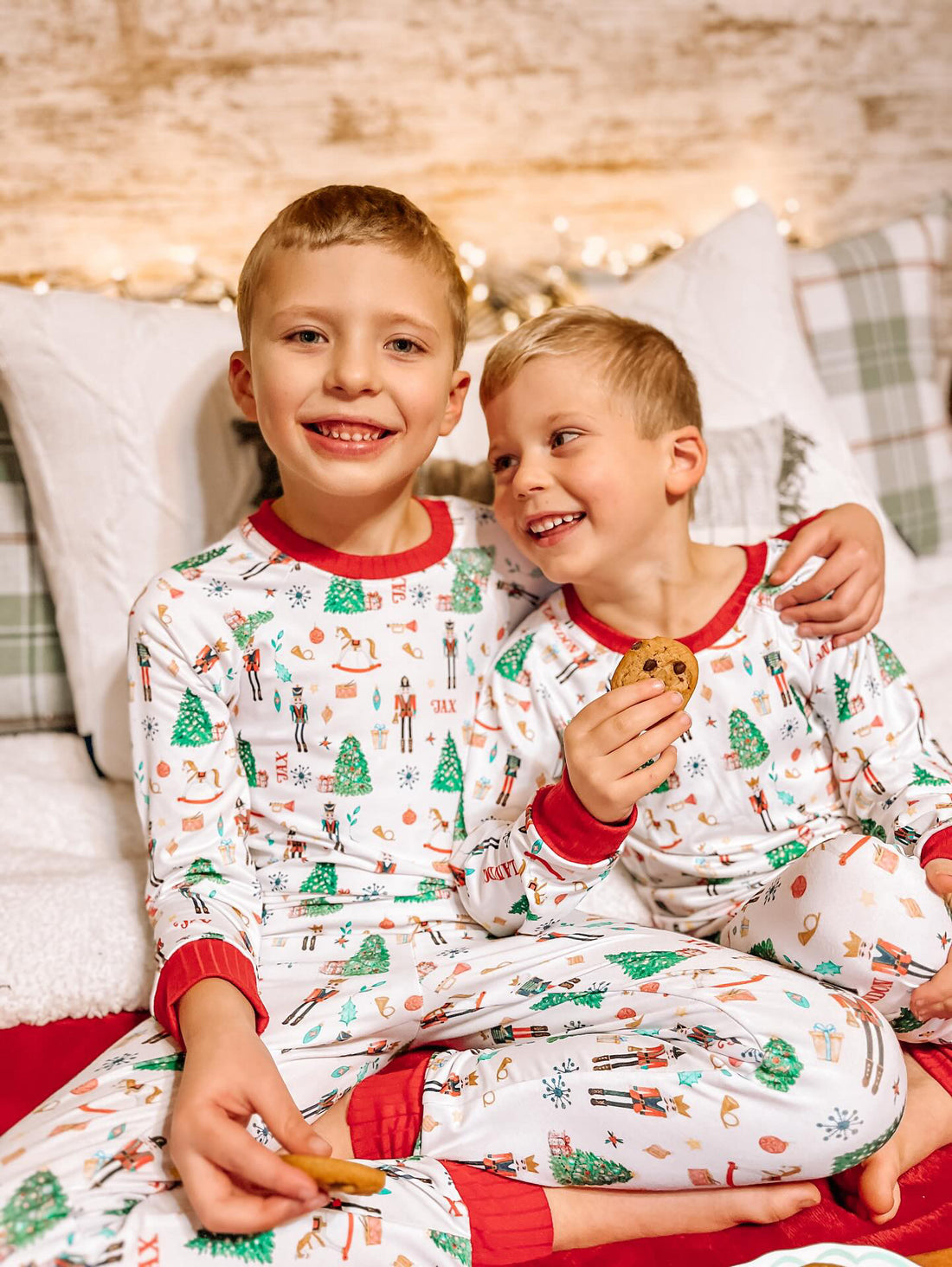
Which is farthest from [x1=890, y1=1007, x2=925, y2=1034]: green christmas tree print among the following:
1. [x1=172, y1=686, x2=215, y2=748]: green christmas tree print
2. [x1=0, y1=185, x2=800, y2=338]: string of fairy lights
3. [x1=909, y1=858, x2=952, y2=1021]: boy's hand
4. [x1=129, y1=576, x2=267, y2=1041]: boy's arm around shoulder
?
[x1=0, y1=185, x2=800, y2=338]: string of fairy lights

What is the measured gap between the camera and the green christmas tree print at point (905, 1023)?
940 mm

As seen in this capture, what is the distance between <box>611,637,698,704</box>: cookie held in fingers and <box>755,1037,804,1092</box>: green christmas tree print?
0.98 feet

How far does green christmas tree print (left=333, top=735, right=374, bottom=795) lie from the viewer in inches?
42.7

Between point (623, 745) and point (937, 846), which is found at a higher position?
point (623, 745)

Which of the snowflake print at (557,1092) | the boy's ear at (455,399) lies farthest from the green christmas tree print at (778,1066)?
the boy's ear at (455,399)

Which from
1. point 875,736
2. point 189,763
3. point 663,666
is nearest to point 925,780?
point 875,736

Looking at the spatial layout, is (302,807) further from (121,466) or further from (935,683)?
(935,683)

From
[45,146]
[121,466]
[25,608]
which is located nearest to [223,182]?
[45,146]

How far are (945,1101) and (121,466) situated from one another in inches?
44.6

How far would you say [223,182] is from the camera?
1.68 metres

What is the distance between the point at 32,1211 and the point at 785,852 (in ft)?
2.46

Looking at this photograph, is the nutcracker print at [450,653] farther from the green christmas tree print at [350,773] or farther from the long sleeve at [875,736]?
the long sleeve at [875,736]

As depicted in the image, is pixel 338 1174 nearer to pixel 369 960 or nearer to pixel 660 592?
pixel 369 960

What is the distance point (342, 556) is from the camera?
44.0 inches
